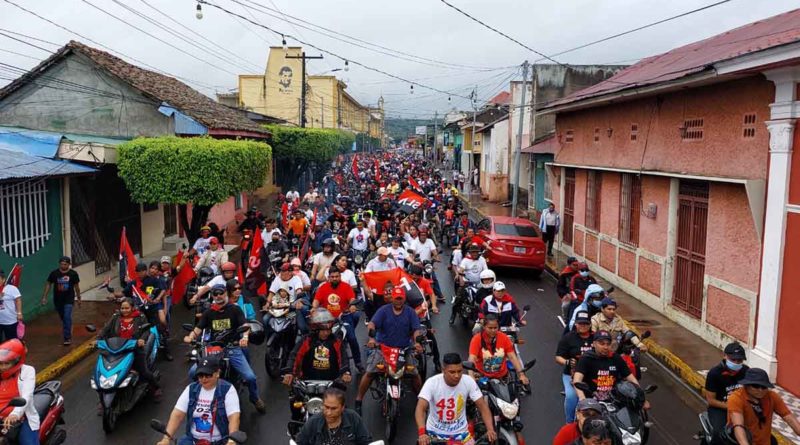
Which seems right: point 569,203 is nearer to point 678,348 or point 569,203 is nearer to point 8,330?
point 678,348

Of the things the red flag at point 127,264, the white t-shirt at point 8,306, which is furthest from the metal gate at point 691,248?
the white t-shirt at point 8,306

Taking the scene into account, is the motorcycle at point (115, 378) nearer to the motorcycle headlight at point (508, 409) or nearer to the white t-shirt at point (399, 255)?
the motorcycle headlight at point (508, 409)

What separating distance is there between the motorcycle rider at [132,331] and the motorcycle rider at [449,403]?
3.98 m

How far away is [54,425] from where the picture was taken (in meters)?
6.79

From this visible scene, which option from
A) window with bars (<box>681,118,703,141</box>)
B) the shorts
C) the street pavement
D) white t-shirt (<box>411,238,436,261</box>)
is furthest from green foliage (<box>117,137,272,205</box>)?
window with bars (<box>681,118,703,141</box>)

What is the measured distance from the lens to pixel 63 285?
10.9 m

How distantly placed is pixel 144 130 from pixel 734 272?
16991mm

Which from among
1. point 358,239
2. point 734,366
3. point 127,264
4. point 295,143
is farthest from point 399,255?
point 295,143

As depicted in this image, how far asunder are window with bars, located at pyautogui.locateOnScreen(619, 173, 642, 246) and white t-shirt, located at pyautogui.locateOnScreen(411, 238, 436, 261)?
15.7ft

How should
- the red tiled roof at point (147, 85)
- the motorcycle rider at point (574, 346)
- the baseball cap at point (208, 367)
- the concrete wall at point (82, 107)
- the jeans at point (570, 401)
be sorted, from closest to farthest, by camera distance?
the baseball cap at point (208, 367)
the jeans at point (570, 401)
the motorcycle rider at point (574, 346)
the red tiled roof at point (147, 85)
the concrete wall at point (82, 107)

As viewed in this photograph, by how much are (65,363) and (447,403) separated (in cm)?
703

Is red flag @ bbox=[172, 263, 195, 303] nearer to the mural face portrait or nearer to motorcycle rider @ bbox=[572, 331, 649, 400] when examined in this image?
motorcycle rider @ bbox=[572, 331, 649, 400]

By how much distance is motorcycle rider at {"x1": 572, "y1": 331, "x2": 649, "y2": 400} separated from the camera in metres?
6.57

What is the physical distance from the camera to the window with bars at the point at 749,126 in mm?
10422
